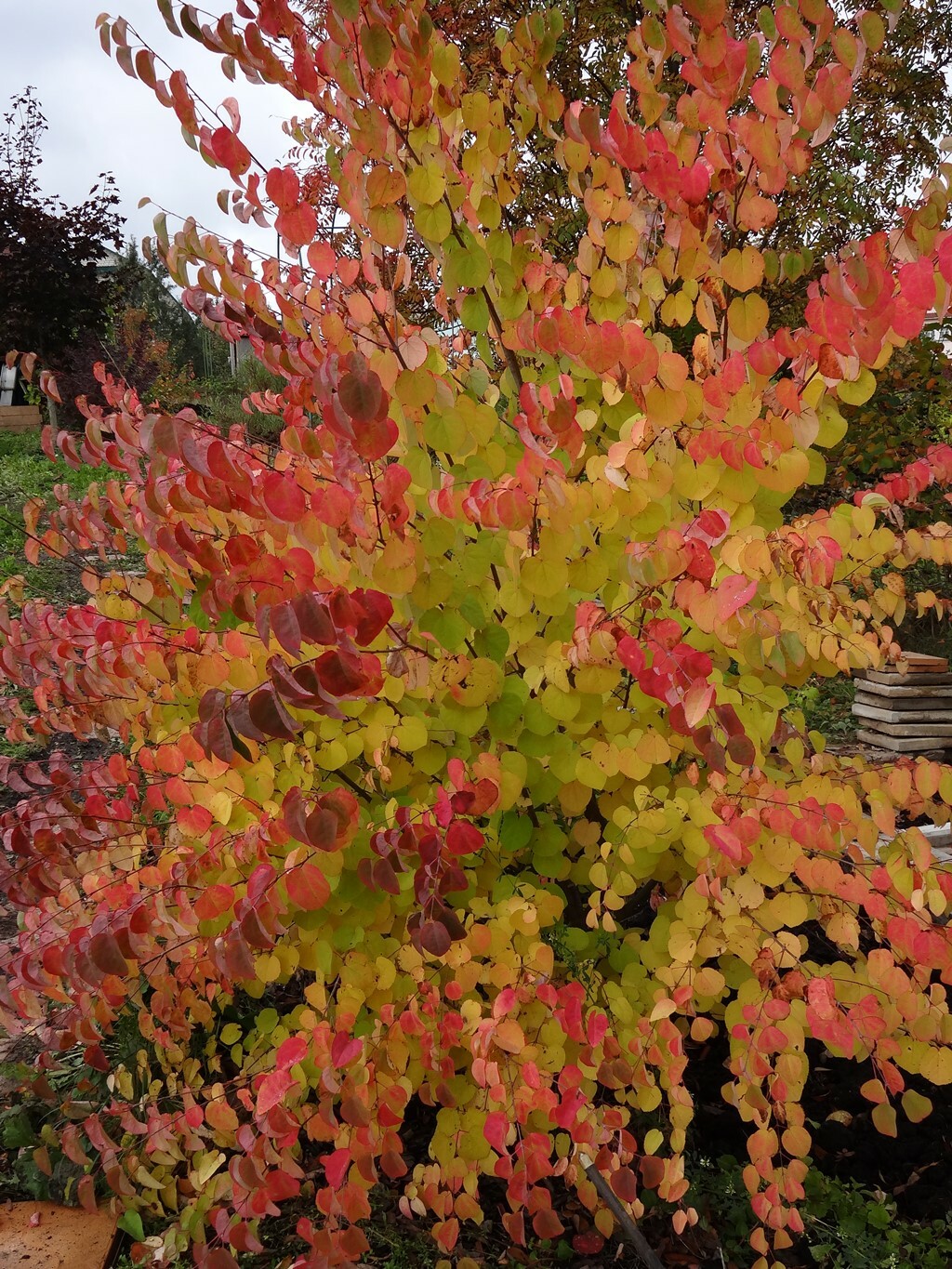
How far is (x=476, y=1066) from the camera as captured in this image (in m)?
1.39

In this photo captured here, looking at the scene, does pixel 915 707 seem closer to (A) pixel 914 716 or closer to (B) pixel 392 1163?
(A) pixel 914 716

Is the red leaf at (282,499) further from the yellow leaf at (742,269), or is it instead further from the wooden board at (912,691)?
the wooden board at (912,691)

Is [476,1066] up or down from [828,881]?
down

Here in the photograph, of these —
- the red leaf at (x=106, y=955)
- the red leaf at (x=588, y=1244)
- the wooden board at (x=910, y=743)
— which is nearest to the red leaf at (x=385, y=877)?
the red leaf at (x=106, y=955)

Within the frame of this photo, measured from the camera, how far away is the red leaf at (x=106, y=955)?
1.24 meters

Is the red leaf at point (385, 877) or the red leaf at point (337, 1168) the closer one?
the red leaf at point (385, 877)

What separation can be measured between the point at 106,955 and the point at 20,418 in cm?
1451

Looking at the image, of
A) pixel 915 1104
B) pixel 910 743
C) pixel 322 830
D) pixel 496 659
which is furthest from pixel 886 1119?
pixel 910 743

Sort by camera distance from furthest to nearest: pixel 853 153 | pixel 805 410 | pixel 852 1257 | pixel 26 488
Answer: pixel 26 488, pixel 853 153, pixel 852 1257, pixel 805 410

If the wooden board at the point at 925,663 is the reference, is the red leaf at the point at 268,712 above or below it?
above

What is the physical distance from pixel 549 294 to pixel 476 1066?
132 cm

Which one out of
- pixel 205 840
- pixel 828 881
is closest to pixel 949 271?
pixel 828 881

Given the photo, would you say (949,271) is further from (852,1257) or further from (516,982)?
(852,1257)

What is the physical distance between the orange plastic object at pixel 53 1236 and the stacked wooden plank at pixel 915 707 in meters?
4.16
